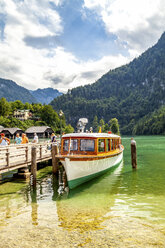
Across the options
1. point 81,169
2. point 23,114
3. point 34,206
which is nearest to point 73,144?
point 81,169

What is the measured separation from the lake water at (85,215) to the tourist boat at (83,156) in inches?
37.1

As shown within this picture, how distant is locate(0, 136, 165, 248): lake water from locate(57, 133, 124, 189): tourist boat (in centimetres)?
94

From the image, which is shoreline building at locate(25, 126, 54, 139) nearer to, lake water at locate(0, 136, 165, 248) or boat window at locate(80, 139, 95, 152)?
boat window at locate(80, 139, 95, 152)

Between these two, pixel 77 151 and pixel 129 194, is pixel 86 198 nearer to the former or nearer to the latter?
pixel 129 194

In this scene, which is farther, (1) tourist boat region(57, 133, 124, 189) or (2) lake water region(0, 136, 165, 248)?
(1) tourist boat region(57, 133, 124, 189)

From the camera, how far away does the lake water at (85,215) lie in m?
7.27

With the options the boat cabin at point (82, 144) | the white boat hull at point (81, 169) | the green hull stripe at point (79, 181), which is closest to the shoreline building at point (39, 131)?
the boat cabin at point (82, 144)

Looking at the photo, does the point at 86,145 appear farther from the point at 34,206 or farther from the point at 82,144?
the point at 34,206

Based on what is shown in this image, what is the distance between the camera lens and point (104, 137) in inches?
717

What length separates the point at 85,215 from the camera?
949cm

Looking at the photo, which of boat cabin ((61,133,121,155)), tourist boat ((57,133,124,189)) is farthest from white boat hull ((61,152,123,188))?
boat cabin ((61,133,121,155))

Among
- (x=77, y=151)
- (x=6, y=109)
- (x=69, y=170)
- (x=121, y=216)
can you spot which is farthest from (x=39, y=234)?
(x=6, y=109)

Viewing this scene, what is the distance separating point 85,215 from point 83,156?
5.34 m

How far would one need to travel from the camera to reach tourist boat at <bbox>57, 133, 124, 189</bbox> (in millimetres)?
14023
